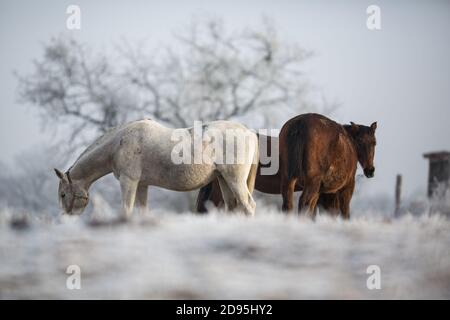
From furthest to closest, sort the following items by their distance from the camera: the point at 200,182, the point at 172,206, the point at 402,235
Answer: the point at 172,206, the point at 200,182, the point at 402,235

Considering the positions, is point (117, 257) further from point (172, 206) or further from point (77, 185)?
point (172, 206)

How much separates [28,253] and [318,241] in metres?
2.53

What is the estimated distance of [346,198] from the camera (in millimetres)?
9188

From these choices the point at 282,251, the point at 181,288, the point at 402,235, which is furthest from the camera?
the point at 402,235

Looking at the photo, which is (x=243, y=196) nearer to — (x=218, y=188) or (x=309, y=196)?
(x=309, y=196)

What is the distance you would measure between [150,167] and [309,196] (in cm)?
186

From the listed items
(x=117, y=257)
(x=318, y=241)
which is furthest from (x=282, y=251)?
(x=117, y=257)

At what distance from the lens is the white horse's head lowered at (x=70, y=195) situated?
8.44 m

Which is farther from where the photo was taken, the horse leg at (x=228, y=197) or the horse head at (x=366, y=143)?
the horse head at (x=366, y=143)

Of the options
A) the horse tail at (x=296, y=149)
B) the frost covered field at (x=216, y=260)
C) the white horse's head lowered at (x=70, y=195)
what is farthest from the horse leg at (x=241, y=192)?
the white horse's head lowered at (x=70, y=195)

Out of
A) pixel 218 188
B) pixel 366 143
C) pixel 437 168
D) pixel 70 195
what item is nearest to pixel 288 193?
pixel 218 188

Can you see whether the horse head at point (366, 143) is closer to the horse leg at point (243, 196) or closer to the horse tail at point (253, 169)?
the horse tail at point (253, 169)

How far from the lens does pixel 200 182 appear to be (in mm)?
8312

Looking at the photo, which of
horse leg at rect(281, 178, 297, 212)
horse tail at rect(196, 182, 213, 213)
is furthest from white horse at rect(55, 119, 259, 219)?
horse tail at rect(196, 182, 213, 213)
